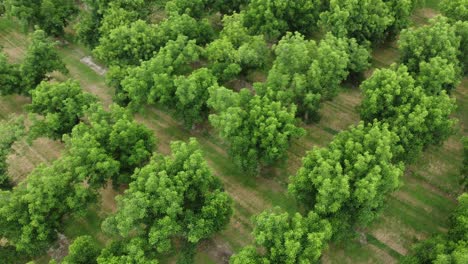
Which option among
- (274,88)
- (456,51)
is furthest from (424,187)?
(274,88)

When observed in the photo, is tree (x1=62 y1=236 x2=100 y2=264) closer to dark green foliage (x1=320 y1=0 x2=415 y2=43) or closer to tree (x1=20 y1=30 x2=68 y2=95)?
tree (x1=20 y1=30 x2=68 y2=95)

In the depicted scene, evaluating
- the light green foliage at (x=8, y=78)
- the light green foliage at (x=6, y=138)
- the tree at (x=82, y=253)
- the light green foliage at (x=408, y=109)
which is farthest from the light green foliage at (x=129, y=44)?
the light green foliage at (x=408, y=109)

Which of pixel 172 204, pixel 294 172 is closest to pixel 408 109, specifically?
pixel 294 172

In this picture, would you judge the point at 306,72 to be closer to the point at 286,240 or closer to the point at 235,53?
the point at 235,53

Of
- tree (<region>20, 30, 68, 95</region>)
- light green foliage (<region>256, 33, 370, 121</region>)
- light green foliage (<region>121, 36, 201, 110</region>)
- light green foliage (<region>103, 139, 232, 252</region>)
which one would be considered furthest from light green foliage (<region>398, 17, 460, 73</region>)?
tree (<region>20, 30, 68, 95</region>)

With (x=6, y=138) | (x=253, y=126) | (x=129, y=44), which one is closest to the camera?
(x=253, y=126)
